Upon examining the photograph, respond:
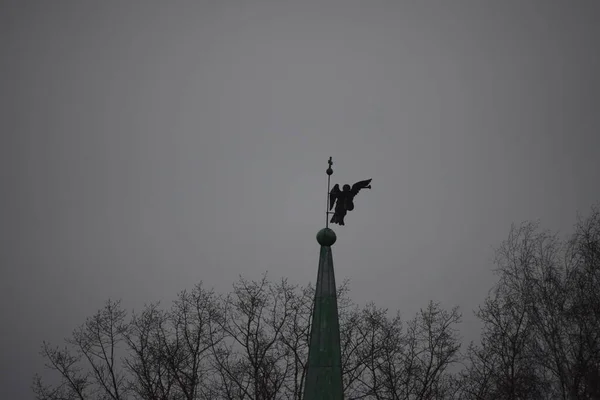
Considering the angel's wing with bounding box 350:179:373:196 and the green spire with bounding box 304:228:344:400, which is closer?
the green spire with bounding box 304:228:344:400

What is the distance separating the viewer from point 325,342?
4754mm

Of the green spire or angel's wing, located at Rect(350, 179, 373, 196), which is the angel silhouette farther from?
the green spire

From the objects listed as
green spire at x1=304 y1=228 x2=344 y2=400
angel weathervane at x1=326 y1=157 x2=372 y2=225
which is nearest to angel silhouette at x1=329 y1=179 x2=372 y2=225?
angel weathervane at x1=326 y1=157 x2=372 y2=225

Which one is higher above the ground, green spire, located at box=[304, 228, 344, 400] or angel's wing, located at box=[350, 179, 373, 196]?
angel's wing, located at box=[350, 179, 373, 196]

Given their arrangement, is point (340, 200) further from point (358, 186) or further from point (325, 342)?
point (325, 342)

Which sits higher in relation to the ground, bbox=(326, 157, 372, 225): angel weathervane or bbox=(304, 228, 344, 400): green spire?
bbox=(326, 157, 372, 225): angel weathervane

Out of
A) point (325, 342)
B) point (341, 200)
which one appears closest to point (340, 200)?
point (341, 200)

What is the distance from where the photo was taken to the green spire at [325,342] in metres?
4.53

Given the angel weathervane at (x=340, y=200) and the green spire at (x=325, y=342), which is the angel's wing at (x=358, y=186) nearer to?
the angel weathervane at (x=340, y=200)

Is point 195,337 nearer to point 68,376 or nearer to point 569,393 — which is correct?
point 68,376

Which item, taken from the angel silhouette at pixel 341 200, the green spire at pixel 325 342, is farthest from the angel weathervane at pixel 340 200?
the green spire at pixel 325 342

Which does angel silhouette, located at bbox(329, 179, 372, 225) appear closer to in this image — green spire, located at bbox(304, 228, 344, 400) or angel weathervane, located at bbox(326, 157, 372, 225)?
angel weathervane, located at bbox(326, 157, 372, 225)

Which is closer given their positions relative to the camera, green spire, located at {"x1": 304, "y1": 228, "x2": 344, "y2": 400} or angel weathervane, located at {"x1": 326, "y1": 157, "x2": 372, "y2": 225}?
green spire, located at {"x1": 304, "y1": 228, "x2": 344, "y2": 400}

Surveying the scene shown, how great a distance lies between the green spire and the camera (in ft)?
14.9
